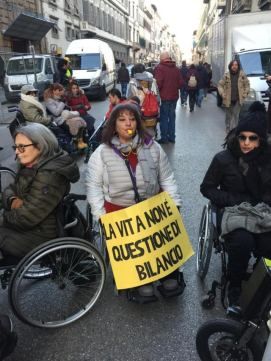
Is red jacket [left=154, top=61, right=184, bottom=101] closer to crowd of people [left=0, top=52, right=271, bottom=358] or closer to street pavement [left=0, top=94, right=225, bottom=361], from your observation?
crowd of people [left=0, top=52, right=271, bottom=358]

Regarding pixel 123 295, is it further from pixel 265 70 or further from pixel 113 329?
pixel 265 70

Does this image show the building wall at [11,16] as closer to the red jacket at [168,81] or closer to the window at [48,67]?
the window at [48,67]

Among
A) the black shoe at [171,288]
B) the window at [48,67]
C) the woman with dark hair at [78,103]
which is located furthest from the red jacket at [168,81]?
the window at [48,67]

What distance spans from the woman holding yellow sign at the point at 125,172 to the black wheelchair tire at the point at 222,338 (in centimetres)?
67

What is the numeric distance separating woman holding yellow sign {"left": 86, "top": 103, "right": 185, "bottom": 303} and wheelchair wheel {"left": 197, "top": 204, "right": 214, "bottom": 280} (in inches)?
10.0

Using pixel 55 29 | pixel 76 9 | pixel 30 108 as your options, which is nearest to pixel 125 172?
pixel 30 108

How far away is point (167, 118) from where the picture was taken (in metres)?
8.16

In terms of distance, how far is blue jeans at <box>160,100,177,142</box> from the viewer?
812cm

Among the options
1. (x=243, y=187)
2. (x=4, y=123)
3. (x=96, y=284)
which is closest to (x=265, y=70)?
(x=4, y=123)

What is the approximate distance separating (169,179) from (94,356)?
54.9 inches

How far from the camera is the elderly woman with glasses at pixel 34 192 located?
2615mm

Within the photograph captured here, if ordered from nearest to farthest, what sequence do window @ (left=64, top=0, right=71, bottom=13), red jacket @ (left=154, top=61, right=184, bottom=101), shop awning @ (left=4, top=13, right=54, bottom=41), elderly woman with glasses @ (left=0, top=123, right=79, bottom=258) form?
elderly woman with glasses @ (left=0, top=123, right=79, bottom=258) → red jacket @ (left=154, top=61, right=184, bottom=101) → shop awning @ (left=4, top=13, right=54, bottom=41) → window @ (left=64, top=0, right=71, bottom=13)

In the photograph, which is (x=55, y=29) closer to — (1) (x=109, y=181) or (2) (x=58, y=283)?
(1) (x=109, y=181)

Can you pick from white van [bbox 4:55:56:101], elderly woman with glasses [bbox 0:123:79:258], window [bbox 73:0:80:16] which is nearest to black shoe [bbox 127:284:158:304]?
elderly woman with glasses [bbox 0:123:79:258]
